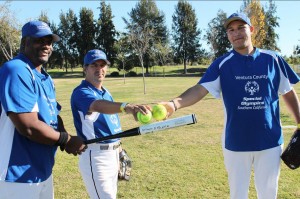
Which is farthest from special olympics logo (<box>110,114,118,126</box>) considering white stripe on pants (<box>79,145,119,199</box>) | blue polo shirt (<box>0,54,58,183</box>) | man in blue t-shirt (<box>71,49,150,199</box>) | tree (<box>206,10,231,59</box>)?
tree (<box>206,10,231,59</box>)

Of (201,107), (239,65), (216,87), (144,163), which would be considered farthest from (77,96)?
(201,107)

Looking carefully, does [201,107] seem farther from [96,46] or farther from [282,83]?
[96,46]

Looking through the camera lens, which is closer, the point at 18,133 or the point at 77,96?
the point at 18,133

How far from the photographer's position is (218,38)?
6600cm

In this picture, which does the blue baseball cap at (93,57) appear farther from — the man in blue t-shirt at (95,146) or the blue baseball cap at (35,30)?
the blue baseball cap at (35,30)

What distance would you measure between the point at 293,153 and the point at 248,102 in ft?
2.93

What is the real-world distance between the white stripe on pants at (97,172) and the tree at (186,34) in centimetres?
7078

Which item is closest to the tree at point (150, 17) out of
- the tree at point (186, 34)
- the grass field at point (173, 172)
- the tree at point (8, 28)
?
the tree at point (186, 34)

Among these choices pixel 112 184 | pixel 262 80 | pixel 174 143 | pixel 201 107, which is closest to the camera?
pixel 262 80

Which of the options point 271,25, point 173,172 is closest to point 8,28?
point 173,172

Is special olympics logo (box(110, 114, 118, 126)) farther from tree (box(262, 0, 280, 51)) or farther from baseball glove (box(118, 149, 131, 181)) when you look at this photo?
tree (box(262, 0, 280, 51))

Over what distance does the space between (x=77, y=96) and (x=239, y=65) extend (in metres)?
1.89

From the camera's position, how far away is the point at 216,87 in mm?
3850

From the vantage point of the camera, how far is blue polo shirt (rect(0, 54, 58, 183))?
258 centimetres
